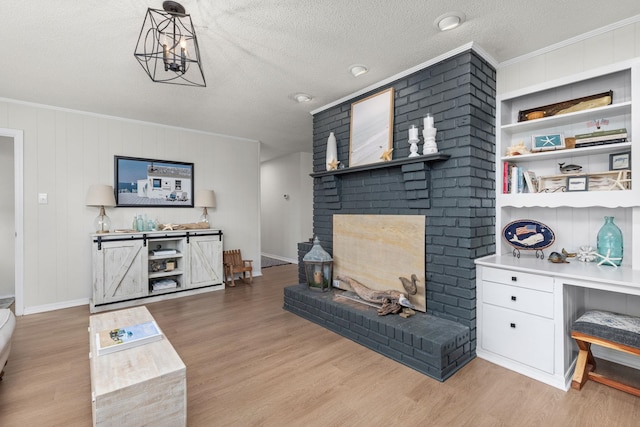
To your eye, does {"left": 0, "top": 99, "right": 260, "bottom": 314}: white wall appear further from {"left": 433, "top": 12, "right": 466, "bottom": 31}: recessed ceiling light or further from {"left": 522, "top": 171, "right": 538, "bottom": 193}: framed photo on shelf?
{"left": 522, "top": 171, "right": 538, "bottom": 193}: framed photo on shelf

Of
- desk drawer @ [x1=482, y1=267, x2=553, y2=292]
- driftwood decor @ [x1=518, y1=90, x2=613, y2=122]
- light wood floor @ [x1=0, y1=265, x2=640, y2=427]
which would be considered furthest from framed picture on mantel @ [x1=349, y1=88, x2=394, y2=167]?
light wood floor @ [x1=0, y1=265, x2=640, y2=427]

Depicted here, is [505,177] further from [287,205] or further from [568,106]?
[287,205]

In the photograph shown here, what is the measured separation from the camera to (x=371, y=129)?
3.23 metres

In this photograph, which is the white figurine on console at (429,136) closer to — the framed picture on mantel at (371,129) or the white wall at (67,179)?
the framed picture on mantel at (371,129)

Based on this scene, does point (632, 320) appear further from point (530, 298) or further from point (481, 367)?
point (481, 367)

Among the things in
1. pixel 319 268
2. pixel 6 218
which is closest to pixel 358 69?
pixel 319 268

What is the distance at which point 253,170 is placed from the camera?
5.57 meters

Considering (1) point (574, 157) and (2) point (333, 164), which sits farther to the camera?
(2) point (333, 164)

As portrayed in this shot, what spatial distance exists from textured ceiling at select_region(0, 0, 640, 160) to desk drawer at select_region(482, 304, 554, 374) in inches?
82.3

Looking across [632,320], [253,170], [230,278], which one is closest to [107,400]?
[632,320]

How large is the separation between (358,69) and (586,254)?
2409 mm

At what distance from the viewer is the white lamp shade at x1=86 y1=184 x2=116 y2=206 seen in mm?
3840

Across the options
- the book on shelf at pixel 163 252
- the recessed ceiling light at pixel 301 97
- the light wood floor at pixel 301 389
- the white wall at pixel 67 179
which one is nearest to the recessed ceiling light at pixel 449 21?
the recessed ceiling light at pixel 301 97

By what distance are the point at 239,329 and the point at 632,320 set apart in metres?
3.09
